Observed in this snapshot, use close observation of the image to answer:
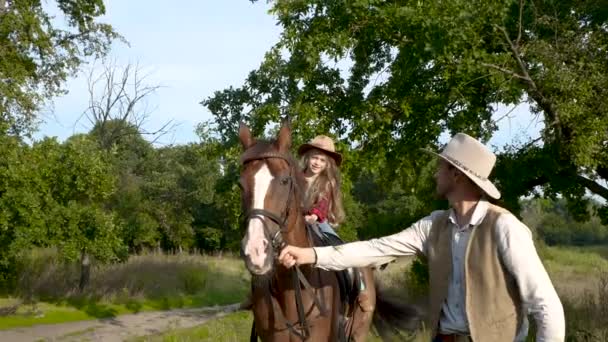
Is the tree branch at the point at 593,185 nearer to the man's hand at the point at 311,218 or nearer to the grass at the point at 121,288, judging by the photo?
the man's hand at the point at 311,218

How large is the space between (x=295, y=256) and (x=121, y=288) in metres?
21.3

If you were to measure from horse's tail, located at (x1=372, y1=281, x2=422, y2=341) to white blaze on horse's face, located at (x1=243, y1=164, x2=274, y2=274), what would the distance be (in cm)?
402

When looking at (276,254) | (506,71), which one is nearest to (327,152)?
(276,254)

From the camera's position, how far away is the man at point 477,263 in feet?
11.4

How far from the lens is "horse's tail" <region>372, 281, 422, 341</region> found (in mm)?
8125

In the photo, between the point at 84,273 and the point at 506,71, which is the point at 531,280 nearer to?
the point at 506,71

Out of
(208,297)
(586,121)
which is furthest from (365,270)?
(208,297)

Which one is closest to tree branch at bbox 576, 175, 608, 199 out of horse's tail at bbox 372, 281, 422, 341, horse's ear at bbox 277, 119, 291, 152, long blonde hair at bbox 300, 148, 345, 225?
horse's tail at bbox 372, 281, 422, 341

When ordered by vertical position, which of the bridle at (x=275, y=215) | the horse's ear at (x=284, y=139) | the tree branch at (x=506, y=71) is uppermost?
the tree branch at (x=506, y=71)

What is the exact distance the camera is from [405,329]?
328 inches

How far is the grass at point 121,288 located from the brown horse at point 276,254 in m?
13.6

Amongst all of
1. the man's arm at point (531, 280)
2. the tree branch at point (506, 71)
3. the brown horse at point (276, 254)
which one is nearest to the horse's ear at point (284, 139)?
the brown horse at point (276, 254)

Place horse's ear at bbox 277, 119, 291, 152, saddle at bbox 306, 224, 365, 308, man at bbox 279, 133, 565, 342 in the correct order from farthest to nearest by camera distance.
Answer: saddle at bbox 306, 224, 365, 308 < horse's ear at bbox 277, 119, 291, 152 < man at bbox 279, 133, 565, 342

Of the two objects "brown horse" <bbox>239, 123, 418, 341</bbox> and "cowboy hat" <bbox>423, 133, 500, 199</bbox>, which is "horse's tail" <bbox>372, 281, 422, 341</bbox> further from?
"cowboy hat" <bbox>423, 133, 500, 199</bbox>
